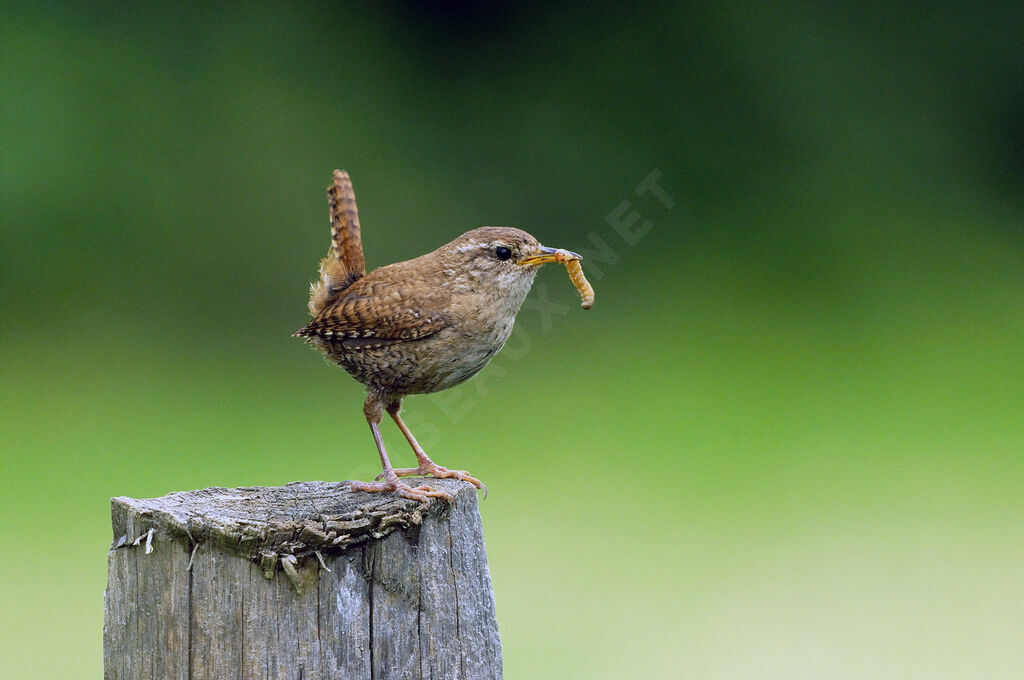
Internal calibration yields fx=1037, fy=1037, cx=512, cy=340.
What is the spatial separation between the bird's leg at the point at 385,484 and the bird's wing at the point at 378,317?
0.72ft

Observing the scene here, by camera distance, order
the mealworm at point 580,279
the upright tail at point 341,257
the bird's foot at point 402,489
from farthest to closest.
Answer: the upright tail at point 341,257 → the mealworm at point 580,279 → the bird's foot at point 402,489

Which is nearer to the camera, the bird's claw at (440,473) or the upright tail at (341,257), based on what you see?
the bird's claw at (440,473)

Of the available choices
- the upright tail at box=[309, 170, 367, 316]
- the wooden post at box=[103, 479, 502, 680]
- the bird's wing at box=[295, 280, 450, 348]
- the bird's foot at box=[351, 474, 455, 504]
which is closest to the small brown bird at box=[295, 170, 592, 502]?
the bird's wing at box=[295, 280, 450, 348]

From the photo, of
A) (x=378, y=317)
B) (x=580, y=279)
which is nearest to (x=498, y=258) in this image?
(x=580, y=279)

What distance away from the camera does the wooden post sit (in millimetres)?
2352

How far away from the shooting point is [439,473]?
10.8 ft

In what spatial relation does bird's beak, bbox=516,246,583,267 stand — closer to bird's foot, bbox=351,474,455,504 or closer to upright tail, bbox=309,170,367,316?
upright tail, bbox=309,170,367,316

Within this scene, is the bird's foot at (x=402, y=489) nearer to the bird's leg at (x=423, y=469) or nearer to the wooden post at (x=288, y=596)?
the wooden post at (x=288, y=596)

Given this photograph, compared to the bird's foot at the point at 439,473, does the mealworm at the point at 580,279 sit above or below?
above

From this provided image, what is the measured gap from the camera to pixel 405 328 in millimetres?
3262

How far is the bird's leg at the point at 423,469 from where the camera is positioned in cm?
321

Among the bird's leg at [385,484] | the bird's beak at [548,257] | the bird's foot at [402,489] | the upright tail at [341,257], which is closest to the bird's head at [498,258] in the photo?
the bird's beak at [548,257]

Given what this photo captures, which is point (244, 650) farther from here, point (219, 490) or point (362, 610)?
point (219, 490)

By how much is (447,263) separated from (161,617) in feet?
4.93
